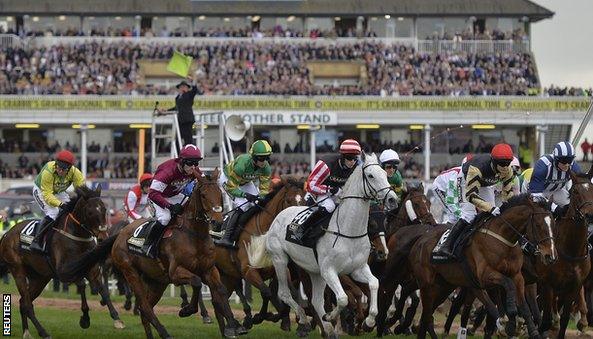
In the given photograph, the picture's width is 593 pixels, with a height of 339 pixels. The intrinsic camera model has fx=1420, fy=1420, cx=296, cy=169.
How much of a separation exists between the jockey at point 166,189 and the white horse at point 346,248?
50.5 inches

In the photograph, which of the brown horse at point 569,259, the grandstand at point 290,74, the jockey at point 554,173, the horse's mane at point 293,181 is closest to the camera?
the brown horse at point 569,259

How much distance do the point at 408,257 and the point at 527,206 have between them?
216 centimetres

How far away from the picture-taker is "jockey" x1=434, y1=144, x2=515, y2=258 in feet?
46.9

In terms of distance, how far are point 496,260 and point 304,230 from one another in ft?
6.68

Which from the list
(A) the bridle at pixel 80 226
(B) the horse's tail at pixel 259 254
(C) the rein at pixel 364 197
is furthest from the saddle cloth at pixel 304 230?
(A) the bridle at pixel 80 226

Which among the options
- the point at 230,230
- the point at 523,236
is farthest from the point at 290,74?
the point at 523,236

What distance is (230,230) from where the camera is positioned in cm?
1655

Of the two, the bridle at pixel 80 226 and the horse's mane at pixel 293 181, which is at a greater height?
the horse's mane at pixel 293 181

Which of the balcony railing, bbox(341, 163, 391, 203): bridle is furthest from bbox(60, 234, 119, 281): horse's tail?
the balcony railing

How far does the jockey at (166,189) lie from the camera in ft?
49.4

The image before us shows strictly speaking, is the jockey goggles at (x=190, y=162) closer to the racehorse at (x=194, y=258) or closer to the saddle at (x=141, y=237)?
the racehorse at (x=194, y=258)

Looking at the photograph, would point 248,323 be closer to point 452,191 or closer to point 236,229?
point 236,229

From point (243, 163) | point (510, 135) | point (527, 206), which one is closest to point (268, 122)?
point (510, 135)

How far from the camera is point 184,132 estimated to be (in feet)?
80.3
